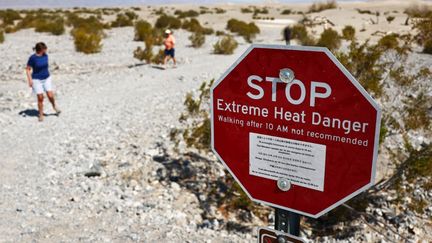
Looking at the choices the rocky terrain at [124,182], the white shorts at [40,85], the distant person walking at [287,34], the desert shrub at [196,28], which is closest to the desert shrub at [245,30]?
the desert shrub at [196,28]

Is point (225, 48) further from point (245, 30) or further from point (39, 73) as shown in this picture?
point (39, 73)

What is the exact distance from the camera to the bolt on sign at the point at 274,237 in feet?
5.55

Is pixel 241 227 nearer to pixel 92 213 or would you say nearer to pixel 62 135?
pixel 92 213

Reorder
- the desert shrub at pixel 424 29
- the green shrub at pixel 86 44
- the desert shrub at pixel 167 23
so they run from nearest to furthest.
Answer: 1. the desert shrub at pixel 424 29
2. the green shrub at pixel 86 44
3. the desert shrub at pixel 167 23

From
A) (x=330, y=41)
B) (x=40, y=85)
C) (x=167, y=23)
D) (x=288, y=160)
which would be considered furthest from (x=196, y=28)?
(x=288, y=160)

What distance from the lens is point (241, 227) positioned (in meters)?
4.39

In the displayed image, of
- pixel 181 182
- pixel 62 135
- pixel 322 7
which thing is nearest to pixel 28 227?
pixel 181 182

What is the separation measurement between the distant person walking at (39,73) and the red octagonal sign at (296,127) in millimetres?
7059

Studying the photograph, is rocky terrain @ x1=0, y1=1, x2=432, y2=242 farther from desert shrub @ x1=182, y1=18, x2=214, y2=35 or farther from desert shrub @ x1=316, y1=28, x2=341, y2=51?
desert shrub @ x1=182, y1=18, x2=214, y2=35

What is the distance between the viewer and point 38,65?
26.3 ft

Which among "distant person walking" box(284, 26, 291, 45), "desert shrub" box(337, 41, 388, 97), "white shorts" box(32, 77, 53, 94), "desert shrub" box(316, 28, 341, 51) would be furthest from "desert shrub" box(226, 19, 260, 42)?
"distant person walking" box(284, 26, 291, 45)

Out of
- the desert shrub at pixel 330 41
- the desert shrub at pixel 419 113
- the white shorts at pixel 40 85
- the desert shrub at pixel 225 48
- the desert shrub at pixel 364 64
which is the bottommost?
the desert shrub at pixel 225 48

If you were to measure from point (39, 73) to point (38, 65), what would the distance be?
18 cm

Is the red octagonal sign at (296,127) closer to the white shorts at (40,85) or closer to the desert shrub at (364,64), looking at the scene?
the desert shrub at (364,64)
